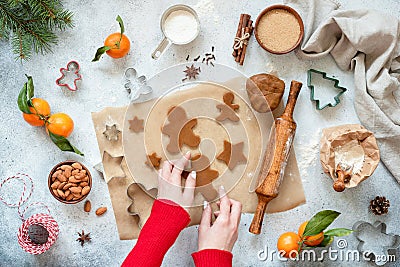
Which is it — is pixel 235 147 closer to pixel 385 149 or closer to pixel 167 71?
pixel 167 71

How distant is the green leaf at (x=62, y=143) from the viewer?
158cm

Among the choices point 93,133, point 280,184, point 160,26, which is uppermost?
point 160,26

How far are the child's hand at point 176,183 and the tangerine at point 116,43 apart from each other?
1.24ft

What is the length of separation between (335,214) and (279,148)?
26 centimetres

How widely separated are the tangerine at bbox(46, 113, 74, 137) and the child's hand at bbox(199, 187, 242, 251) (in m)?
0.51

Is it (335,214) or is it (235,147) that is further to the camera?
(235,147)

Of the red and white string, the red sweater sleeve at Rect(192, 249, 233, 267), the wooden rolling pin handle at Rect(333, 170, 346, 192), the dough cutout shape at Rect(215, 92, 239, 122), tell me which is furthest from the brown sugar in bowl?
the red and white string

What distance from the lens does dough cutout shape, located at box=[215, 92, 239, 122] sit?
5.41ft

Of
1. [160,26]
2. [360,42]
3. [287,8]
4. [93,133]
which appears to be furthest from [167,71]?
[360,42]

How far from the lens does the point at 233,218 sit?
161cm

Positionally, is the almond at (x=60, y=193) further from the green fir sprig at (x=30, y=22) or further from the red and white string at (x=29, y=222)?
the green fir sprig at (x=30, y=22)

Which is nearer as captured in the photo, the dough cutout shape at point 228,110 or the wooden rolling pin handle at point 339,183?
the wooden rolling pin handle at point 339,183

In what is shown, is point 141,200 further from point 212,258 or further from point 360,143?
point 360,143

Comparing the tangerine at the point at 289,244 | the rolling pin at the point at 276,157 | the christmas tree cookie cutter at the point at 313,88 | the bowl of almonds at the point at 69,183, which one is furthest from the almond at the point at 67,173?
the christmas tree cookie cutter at the point at 313,88
